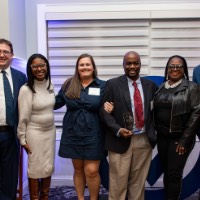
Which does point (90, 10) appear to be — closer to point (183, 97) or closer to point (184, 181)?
point (183, 97)

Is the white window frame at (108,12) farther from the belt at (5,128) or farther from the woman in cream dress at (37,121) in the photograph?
the belt at (5,128)

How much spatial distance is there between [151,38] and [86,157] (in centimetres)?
178

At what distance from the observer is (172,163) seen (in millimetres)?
2512

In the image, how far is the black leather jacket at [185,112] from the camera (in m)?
2.43

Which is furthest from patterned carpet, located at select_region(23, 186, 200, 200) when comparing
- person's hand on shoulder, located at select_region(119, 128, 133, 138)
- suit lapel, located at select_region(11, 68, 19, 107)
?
suit lapel, located at select_region(11, 68, 19, 107)

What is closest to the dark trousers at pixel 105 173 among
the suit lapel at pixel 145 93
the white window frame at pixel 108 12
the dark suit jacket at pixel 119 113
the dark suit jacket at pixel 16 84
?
the dark suit jacket at pixel 119 113

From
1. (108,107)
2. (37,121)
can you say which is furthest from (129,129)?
(37,121)

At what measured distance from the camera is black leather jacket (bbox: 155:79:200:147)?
7.96 feet

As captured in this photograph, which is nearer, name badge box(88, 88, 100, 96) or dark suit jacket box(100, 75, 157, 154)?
dark suit jacket box(100, 75, 157, 154)

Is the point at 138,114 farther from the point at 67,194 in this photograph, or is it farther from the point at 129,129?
the point at 67,194

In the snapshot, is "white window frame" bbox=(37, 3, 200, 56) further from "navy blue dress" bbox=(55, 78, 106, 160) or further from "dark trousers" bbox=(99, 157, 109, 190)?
"dark trousers" bbox=(99, 157, 109, 190)

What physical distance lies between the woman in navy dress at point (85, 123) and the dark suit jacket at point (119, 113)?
0.09 meters

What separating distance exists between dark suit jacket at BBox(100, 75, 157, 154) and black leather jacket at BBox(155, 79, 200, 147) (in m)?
0.21

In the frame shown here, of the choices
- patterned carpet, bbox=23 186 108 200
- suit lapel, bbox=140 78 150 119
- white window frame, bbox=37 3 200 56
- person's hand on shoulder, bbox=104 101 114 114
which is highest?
white window frame, bbox=37 3 200 56
